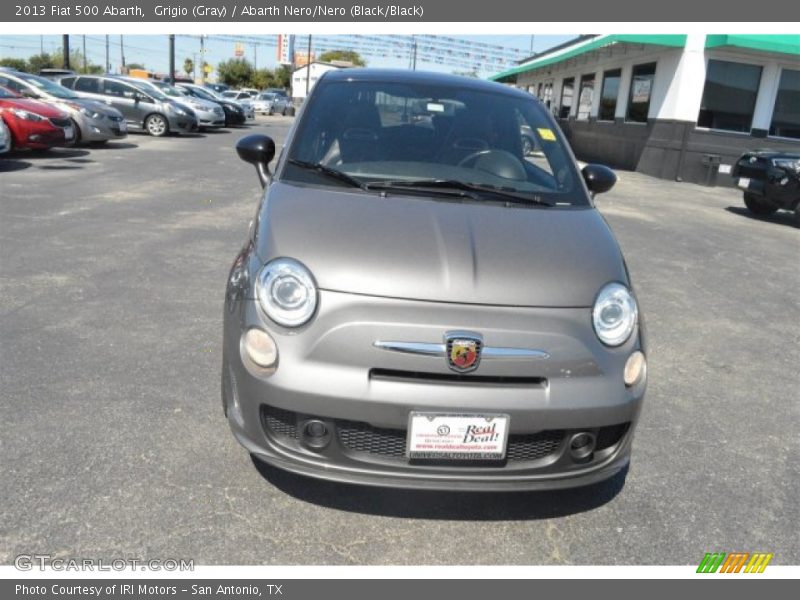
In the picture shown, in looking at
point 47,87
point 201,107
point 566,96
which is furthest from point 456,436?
point 566,96

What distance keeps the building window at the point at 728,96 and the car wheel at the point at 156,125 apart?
14923 millimetres

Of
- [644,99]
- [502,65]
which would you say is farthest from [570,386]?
[502,65]

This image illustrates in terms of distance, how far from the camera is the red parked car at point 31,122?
12195 mm

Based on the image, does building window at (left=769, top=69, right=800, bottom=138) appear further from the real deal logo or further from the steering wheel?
the real deal logo

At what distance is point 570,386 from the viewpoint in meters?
2.36

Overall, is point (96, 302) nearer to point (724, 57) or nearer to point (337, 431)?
point (337, 431)

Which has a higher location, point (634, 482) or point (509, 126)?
point (509, 126)

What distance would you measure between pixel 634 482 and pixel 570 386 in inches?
37.7

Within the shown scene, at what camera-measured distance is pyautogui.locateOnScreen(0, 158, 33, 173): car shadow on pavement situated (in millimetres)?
11140

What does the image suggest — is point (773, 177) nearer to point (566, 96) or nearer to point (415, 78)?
point (415, 78)

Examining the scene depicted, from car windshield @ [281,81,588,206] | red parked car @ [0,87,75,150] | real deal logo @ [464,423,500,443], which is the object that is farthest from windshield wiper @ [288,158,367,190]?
red parked car @ [0,87,75,150]

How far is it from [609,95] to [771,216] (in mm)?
11991

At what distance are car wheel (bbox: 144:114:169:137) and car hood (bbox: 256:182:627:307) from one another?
60.9 ft

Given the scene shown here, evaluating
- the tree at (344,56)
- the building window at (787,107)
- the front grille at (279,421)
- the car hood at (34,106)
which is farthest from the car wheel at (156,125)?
the tree at (344,56)
